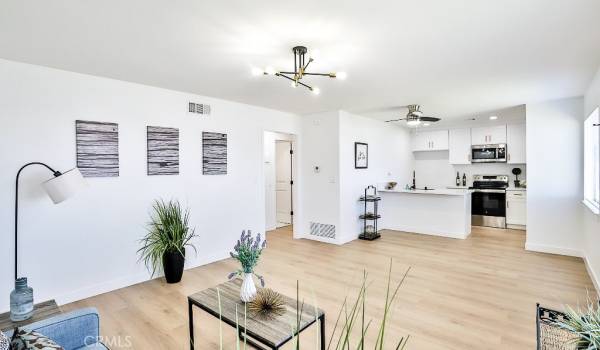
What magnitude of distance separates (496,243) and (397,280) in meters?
2.81

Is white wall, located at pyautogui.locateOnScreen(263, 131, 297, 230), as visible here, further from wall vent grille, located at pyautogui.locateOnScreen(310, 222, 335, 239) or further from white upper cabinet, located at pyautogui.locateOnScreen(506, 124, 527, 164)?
white upper cabinet, located at pyautogui.locateOnScreen(506, 124, 527, 164)

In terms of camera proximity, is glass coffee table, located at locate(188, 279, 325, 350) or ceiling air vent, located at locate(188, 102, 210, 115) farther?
ceiling air vent, located at locate(188, 102, 210, 115)

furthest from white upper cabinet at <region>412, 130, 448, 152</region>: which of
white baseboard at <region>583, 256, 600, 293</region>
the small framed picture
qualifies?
white baseboard at <region>583, 256, 600, 293</region>

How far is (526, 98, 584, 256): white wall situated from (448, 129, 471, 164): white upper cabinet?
2536mm

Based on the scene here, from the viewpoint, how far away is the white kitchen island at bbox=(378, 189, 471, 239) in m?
5.96

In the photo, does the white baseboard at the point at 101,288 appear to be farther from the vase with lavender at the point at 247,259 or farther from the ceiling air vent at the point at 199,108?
the vase with lavender at the point at 247,259

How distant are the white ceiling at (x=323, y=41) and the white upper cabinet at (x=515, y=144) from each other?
290 cm

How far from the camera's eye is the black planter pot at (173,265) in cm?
370

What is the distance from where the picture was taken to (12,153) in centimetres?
296

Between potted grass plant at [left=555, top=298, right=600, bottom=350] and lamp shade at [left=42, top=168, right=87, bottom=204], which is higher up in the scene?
lamp shade at [left=42, top=168, right=87, bottom=204]

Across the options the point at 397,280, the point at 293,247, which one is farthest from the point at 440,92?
the point at 293,247

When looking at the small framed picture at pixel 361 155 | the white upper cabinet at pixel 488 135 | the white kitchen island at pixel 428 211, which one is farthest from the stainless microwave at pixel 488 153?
the small framed picture at pixel 361 155

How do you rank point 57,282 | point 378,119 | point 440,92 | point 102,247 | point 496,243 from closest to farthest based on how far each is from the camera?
1. point 57,282
2. point 102,247
3. point 440,92
4. point 496,243
5. point 378,119

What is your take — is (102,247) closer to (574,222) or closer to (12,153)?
(12,153)
